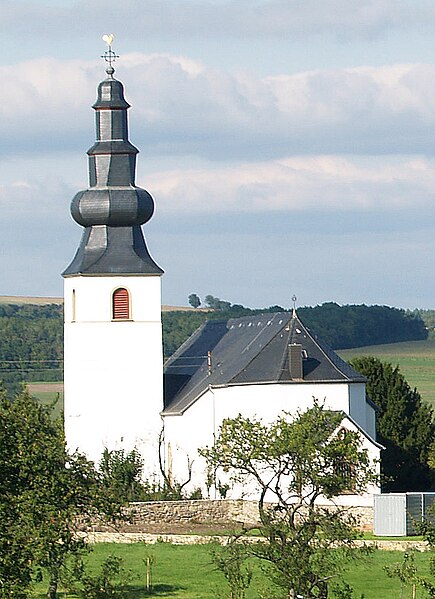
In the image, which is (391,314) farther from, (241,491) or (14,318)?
(241,491)

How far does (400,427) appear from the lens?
57.4 meters

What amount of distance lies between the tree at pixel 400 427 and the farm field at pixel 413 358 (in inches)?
849

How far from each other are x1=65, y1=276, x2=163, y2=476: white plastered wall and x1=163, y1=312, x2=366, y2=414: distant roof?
48.7 inches

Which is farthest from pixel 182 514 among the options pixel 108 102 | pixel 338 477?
pixel 338 477

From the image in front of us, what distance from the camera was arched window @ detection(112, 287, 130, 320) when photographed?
2234 inches

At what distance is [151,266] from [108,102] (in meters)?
6.04

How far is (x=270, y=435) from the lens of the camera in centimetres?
3117

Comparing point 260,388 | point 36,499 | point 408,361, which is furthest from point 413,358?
point 36,499

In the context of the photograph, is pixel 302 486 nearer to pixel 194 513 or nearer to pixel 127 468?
pixel 194 513

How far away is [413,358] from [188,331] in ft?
49.2

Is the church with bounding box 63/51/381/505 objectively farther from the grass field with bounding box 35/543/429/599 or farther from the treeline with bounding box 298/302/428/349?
the treeline with bounding box 298/302/428/349

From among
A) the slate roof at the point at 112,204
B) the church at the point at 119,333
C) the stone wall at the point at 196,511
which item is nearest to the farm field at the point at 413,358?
the church at the point at 119,333

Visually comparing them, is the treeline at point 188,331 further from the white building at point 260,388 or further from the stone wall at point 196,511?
the stone wall at point 196,511

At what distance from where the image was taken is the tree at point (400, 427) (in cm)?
5641
